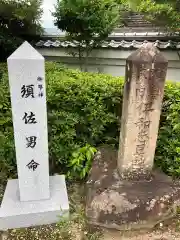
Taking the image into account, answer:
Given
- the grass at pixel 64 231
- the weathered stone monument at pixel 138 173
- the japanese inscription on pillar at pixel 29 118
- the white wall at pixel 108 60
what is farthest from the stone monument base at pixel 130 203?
the white wall at pixel 108 60

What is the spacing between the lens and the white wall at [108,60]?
19.6 ft

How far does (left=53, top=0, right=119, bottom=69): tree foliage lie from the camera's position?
5332 millimetres

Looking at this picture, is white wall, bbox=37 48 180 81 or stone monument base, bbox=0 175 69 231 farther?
white wall, bbox=37 48 180 81

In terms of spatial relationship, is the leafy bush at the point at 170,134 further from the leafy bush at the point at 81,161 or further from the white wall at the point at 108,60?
the white wall at the point at 108,60

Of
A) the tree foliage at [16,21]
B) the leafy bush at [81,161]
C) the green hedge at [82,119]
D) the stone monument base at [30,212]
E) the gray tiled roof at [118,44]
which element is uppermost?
the tree foliage at [16,21]

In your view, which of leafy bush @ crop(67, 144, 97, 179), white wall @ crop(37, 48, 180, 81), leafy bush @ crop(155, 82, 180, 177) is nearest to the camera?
leafy bush @ crop(155, 82, 180, 177)

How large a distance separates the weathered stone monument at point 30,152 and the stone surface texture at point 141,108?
0.92 meters

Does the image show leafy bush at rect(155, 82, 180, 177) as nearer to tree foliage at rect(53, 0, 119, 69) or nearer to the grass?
the grass

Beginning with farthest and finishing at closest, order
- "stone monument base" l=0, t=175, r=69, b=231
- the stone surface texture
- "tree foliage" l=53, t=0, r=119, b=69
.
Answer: "tree foliage" l=53, t=0, r=119, b=69 < "stone monument base" l=0, t=175, r=69, b=231 < the stone surface texture

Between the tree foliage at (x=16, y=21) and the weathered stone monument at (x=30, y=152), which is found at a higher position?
the tree foliage at (x=16, y=21)

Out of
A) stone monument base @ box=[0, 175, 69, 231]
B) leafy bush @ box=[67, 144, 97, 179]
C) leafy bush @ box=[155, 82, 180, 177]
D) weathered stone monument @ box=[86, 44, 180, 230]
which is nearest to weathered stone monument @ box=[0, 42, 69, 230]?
stone monument base @ box=[0, 175, 69, 231]

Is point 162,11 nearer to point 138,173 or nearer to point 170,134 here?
point 170,134

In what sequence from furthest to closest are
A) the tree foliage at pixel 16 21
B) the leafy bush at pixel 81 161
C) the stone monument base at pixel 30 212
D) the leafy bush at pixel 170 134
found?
1. the tree foliage at pixel 16 21
2. the leafy bush at pixel 81 161
3. the leafy bush at pixel 170 134
4. the stone monument base at pixel 30 212

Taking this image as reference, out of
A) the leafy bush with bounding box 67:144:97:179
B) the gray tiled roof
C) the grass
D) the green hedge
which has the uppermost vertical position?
the gray tiled roof
